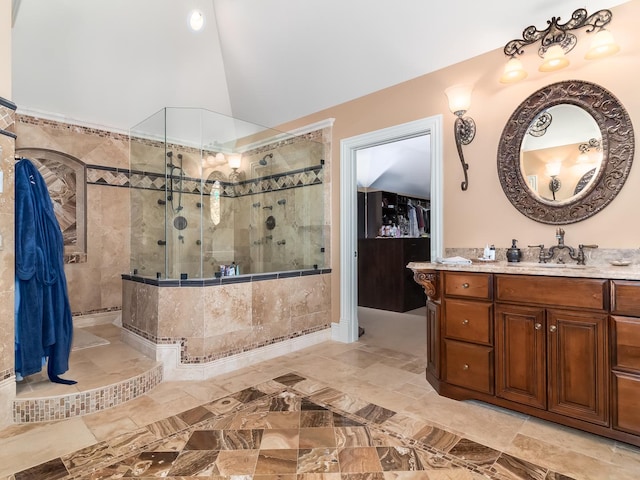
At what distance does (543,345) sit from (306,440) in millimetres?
1462

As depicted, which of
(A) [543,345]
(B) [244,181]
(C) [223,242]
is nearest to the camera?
(A) [543,345]

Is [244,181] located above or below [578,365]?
above

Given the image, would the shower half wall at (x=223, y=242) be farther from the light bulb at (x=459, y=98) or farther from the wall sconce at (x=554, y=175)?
the wall sconce at (x=554, y=175)

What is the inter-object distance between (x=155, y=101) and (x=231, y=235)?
1.93 meters

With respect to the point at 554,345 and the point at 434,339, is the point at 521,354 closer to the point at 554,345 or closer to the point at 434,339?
the point at 554,345

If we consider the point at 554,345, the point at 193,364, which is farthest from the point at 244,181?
the point at 554,345

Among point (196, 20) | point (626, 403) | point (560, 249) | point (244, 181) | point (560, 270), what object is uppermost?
point (196, 20)

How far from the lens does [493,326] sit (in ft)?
7.48

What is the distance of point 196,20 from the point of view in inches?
147

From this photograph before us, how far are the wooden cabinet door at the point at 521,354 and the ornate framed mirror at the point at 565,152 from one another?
801 mm

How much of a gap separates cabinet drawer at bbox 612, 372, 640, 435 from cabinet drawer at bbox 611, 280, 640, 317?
0.33 metres

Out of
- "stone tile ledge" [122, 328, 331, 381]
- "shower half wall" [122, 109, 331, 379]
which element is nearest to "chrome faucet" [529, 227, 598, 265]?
"shower half wall" [122, 109, 331, 379]

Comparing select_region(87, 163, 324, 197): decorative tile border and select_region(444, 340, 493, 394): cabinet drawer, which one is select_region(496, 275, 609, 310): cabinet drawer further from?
select_region(87, 163, 324, 197): decorative tile border

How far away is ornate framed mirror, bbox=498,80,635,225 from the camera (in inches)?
89.7
